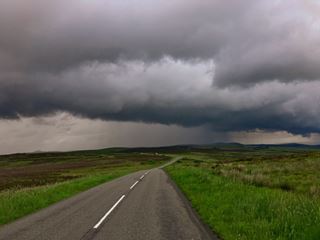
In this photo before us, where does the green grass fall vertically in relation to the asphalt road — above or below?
above

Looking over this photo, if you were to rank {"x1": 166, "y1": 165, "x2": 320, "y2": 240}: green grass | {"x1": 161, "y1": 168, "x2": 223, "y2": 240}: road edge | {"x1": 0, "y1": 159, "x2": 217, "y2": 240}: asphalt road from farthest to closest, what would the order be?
{"x1": 0, "y1": 159, "x2": 217, "y2": 240}: asphalt road < {"x1": 161, "y1": 168, "x2": 223, "y2": 240}: road edge < {"x1": 166, "y1": 165, "x2": 320, "y2": 240}: green grass

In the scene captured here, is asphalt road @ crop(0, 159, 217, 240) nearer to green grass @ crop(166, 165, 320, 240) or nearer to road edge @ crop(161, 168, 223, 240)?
road edge @ crop(161, 168, 223, 240)

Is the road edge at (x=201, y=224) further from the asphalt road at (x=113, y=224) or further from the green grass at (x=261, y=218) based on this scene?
the green grass at (x=261, y=218)

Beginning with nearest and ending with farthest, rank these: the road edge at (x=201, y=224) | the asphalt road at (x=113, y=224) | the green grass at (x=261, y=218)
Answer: the green grass at (x=261, y=218) → the road edge at (x=201, y=224) → the asphalt road at (x=113, y=224)

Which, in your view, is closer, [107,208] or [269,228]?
[269,228]

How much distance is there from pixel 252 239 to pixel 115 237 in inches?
151

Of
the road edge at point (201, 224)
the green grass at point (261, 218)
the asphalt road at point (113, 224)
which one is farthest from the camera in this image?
the asphalt road at point (113, 224)

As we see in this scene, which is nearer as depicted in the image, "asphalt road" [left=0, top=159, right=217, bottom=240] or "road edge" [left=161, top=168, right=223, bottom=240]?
"road edge" [left=161, top=168, right=223, bottom=240]

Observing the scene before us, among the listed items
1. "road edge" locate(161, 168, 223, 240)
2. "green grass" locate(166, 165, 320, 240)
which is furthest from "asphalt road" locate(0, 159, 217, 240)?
"green grass" locate(166, 165, 320, 240)

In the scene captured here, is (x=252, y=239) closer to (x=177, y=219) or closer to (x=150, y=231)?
(x=150, y=231)

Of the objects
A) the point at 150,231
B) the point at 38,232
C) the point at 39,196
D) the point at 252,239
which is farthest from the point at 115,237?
the point at 39,196

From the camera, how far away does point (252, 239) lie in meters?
10.0

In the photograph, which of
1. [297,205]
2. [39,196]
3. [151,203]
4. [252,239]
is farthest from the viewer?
[39,196]

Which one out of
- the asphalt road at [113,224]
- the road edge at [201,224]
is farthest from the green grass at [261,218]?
the asphalt road at [113,224]
